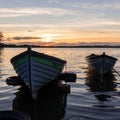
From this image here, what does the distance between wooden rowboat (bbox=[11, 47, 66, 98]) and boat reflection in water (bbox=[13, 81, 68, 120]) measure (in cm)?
69

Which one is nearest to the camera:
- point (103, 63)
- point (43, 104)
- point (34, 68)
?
point (43, 104)

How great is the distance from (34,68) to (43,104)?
2046 mm

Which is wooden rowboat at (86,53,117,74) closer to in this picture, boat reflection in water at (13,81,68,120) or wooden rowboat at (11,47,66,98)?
boat reflection in water at (13,81,68,120)

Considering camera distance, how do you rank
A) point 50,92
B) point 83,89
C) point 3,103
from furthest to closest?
1. point 83,89
2. point 50,92
3. point 3,103

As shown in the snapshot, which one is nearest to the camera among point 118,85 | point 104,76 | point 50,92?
point 50,92

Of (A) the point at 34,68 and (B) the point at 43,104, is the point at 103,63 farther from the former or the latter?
(B) the point at 43,104

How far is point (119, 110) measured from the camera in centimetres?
1395

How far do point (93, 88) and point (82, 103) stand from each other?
5.52 metres

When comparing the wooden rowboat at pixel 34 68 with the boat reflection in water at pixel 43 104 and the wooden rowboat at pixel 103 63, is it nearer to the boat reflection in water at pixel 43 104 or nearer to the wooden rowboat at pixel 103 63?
the boat reflection in water at pixel 43 104

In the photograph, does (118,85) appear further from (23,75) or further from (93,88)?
(23,75)

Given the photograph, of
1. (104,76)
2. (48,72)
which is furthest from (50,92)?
(104,76)

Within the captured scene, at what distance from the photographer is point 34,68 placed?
1605 centimetres

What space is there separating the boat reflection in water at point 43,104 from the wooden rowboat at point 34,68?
2.26 ft

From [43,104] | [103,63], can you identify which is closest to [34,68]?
[43,104]
